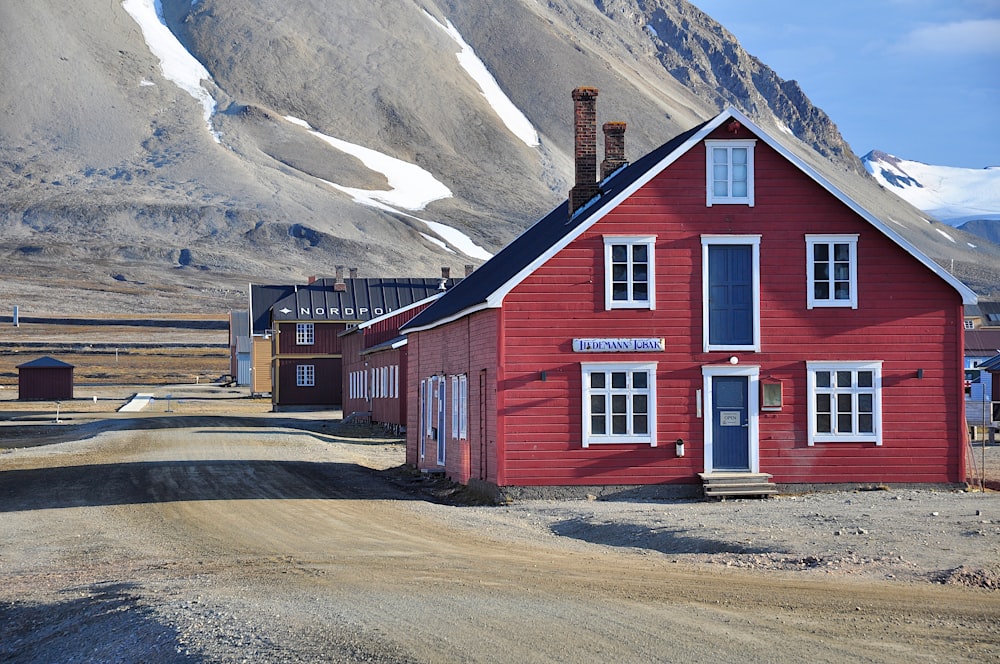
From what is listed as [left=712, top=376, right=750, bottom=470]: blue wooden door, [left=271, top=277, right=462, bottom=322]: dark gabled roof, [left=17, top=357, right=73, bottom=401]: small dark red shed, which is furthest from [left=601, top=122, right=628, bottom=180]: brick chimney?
[left=17, top=357, right=73, bottom=401]: small dark red shed

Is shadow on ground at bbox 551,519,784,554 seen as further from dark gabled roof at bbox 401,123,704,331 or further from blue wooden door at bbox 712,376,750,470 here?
dark gabled roof at bbox 401,123,704,331

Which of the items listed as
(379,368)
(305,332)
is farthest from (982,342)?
(379,368)

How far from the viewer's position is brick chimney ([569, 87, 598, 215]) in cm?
2905

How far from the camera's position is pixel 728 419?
84.3 ft

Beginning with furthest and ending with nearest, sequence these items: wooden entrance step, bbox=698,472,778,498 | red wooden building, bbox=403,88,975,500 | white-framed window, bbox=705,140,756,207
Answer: white-framed window, bbox=705,140,756,207, red wooden building, bbox=403,88,975,500, wooden entrance step, bbox=698,472,778,498

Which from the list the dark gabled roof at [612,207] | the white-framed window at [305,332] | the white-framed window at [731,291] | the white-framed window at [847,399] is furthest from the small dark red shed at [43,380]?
the white-framed window at [847,399]

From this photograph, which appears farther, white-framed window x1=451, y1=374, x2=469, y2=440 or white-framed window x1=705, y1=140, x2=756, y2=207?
white-framed window x1=451, y1=374, x2=469, y2=440

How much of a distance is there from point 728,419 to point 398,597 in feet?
42.1

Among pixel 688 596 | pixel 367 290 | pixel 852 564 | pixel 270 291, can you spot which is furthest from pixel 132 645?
pixel 270 291

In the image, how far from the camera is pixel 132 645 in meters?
12.5

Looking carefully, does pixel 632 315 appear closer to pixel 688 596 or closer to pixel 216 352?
pixel 688 596

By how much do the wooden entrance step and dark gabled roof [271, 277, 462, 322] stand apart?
169 ft

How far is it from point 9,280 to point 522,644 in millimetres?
166800

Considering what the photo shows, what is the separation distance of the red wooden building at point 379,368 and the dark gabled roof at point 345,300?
263 inches
